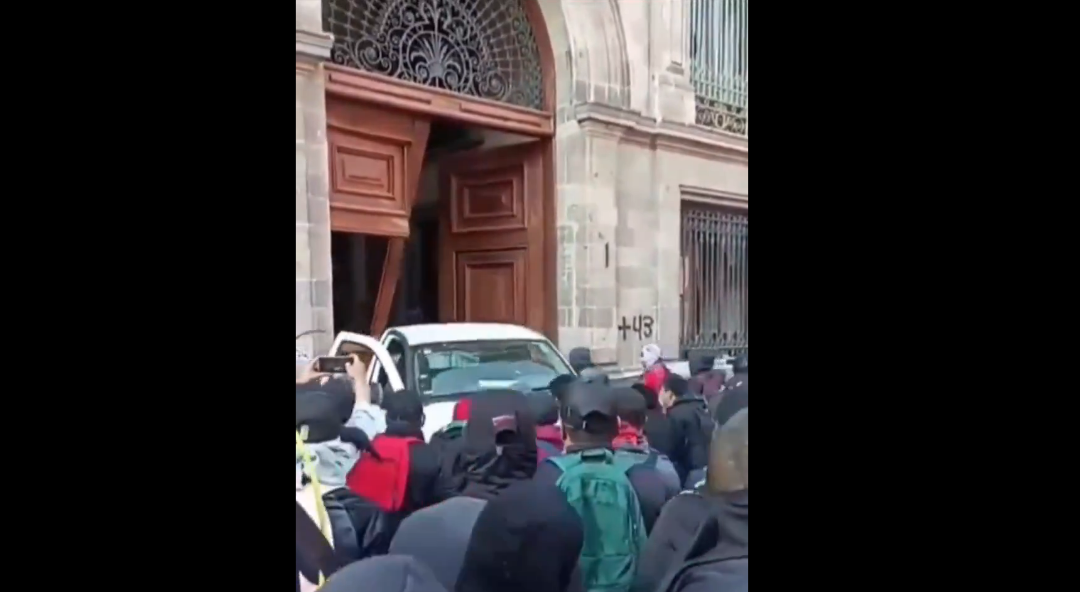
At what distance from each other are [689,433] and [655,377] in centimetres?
14

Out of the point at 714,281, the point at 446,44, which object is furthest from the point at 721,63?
the point at 446,44

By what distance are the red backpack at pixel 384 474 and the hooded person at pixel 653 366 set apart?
520mm

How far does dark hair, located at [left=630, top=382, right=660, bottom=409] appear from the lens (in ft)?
5.01

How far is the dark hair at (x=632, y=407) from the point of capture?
4.97 feet

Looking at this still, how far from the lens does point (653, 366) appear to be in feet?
5.17

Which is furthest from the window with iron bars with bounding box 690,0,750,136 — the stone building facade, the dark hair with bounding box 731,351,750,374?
the dark hair with bounding box 731,351,750,374

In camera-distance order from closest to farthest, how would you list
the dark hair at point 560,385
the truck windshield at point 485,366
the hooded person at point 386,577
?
the hooded person at point 386,577
the truck windshield at point 485,366
the dark hair at point 560,385

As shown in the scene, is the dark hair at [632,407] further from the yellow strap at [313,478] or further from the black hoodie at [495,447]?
the yellow strap at [313,478]

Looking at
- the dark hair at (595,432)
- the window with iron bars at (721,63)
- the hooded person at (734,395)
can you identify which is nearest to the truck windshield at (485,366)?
the dark hair at (595,432)
